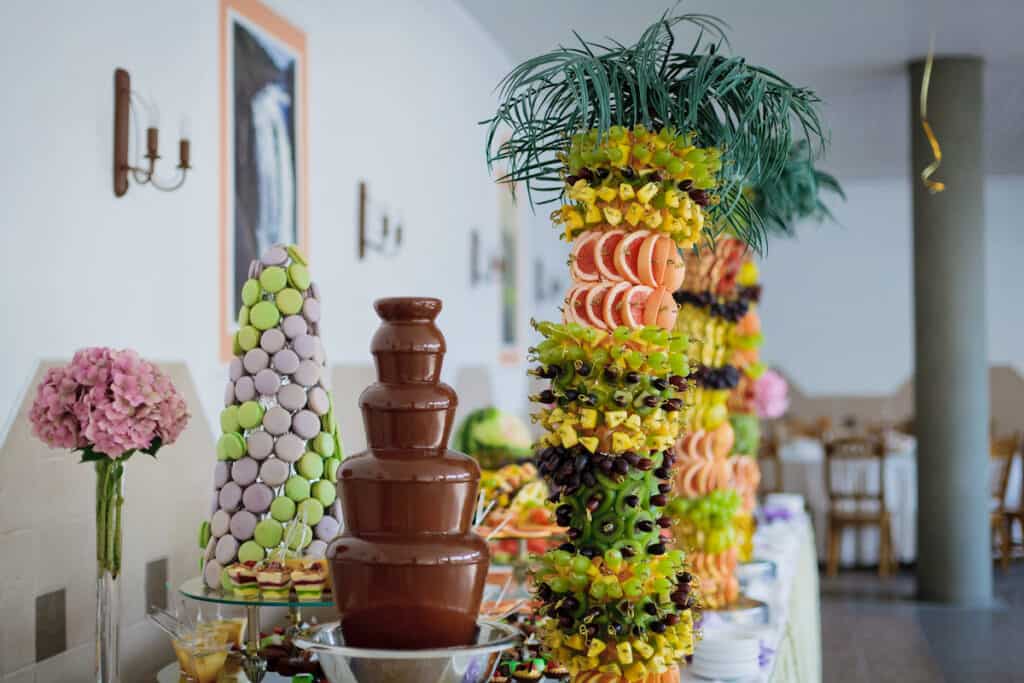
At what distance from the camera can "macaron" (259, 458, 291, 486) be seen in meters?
2.10

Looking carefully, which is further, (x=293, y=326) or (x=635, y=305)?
(x=293, y=326)

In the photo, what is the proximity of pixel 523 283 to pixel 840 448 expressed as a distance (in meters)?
2.61

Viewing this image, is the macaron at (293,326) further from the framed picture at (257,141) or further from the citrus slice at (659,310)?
the framed picture at (257,141)

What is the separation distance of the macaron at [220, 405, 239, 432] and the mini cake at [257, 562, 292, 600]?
0.28 meters

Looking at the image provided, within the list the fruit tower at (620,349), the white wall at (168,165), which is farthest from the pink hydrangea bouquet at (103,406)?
the fruit tower at (620,349)

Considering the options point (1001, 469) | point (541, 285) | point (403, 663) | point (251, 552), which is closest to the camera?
point (403, 663)

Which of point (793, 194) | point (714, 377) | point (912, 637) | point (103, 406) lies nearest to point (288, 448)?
point (103, 406)

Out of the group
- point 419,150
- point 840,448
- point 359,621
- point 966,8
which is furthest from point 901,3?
point 359,621

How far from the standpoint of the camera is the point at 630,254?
1.98 metres

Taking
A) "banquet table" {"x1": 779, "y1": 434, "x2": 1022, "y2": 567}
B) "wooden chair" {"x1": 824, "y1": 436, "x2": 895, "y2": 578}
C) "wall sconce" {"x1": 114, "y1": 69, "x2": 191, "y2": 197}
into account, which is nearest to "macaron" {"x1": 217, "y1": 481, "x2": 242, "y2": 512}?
"wall sconce" {"x1": 114, "y1": 69, "x2": 191, "y2": 197}

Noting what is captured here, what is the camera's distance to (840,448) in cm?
803

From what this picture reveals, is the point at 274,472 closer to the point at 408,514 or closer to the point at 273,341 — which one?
the point at 273,341

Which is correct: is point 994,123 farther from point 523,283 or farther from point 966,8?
point 523,283

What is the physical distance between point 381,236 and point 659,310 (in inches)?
104
